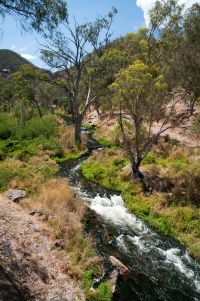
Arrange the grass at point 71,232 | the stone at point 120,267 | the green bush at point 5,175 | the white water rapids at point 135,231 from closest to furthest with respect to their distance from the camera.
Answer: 1. the grass at point 71,232
2. the stone at point 120,267
3. the white water rapids at point 135,231
4. the green bush at point 5,175

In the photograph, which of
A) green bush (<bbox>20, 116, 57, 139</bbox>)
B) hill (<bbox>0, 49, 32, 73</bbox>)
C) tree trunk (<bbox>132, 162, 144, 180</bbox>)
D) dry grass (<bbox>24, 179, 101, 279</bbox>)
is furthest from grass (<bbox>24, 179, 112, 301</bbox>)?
hill (<bbox>0, 49, 32, 73</bbox>)

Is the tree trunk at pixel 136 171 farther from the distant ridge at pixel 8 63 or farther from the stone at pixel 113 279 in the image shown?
the distant ridge at pixel 8 63

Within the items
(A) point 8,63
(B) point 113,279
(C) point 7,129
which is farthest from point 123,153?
(A) point 8,63

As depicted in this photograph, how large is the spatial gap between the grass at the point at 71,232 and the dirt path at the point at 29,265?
422 millimetres

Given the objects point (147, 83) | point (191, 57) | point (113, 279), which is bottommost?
point (113, 279)

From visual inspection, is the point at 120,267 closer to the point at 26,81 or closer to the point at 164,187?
the point at 164,187

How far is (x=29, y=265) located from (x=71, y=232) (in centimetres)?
321

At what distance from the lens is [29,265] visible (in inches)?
411

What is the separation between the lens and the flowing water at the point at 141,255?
37.4ft

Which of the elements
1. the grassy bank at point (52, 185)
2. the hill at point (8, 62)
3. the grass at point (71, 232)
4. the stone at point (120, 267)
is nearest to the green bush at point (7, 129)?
the grassy bank at point (52, 185)

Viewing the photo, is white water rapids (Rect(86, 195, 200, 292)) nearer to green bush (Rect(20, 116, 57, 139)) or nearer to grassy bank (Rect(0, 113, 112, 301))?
grassy bank (Rect(0, 113, 112, 301))

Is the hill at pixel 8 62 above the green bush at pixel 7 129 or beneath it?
above

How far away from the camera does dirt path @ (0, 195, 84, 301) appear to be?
9.14 metres

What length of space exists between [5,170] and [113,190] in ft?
23.5
